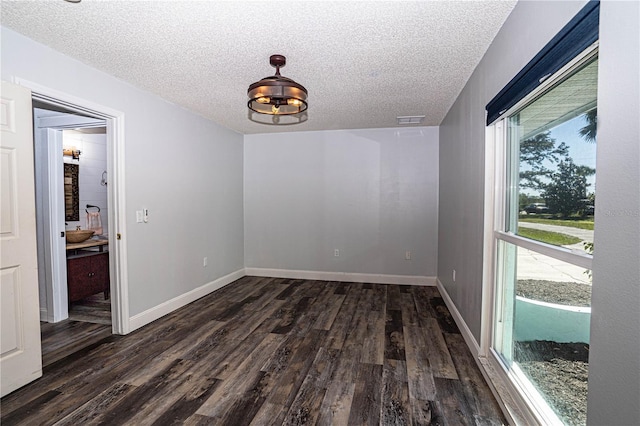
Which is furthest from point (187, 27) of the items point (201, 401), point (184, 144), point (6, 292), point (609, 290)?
point (609, 290)

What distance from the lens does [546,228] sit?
1567mm

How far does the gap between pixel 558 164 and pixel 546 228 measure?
336 millimetres

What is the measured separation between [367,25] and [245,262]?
13.6ft

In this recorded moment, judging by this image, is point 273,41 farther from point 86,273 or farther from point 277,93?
point 86,273

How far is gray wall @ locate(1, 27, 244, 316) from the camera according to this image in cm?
233

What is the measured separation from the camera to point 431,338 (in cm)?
279

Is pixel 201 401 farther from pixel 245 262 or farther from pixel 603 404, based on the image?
pixel 245 262

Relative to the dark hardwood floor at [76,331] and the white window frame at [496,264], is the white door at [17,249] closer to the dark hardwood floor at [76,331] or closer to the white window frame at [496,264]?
the dark hardwood floor at [76,331]

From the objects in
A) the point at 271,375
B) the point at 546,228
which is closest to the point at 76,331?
the point at 271,375

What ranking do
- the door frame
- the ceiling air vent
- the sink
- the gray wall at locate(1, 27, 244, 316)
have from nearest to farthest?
the gray wall at locate(1, 27, 244, 316) → the door frame → the sink → the ceiling air vent

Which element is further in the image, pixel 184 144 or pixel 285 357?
pixel 184 144

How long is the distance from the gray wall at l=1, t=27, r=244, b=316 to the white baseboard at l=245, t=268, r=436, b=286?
0.68 meters

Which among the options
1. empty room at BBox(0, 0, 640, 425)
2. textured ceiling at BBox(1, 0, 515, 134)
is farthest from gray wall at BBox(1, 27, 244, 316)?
textured ceiling at BBox(1, 0, 515, 134)

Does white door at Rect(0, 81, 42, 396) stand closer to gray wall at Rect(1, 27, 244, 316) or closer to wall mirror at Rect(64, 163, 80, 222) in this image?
gray wall at Rect(1, 27, 244, 316)
